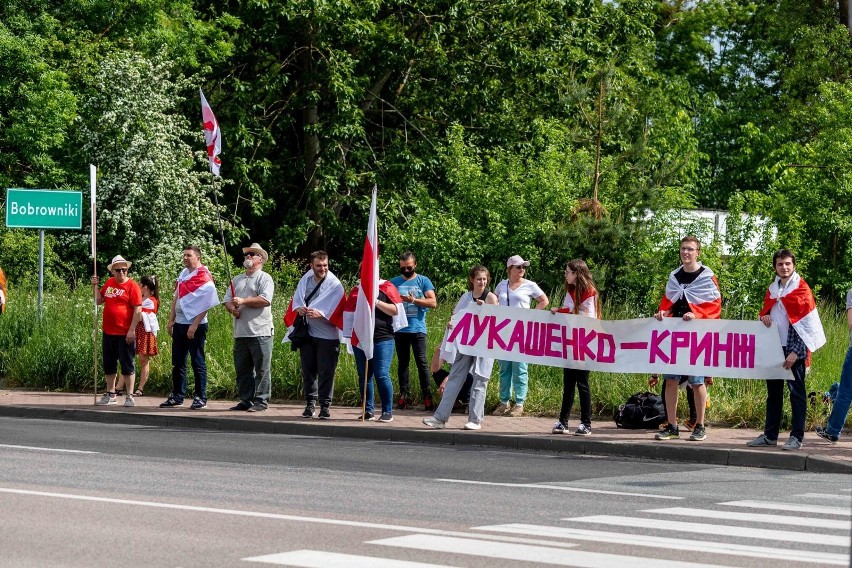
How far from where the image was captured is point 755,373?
550 inches

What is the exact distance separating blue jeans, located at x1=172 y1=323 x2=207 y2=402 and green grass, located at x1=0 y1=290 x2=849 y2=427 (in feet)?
4.39

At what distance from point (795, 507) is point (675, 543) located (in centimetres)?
223

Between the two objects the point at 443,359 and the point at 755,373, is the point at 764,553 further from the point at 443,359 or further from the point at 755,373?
the point at 443,359

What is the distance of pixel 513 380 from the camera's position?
16.4 m

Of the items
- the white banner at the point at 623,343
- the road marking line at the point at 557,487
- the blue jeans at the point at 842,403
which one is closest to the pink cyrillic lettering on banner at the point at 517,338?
the white banner at the point at 623,343

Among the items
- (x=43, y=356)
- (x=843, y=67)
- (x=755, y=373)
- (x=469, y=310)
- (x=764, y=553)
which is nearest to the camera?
(x=764, y=553)

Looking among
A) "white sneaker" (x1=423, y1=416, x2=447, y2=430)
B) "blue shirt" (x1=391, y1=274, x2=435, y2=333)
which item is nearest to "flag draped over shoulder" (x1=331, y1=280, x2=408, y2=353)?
"blue shirt" (x1=391, y1=274, x2=435, y2=333)

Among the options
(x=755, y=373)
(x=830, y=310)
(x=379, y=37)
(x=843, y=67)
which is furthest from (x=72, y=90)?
(x=843, y=67)

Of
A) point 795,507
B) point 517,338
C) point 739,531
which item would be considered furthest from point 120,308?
point 739,531

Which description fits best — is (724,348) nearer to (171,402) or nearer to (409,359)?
(409,359)

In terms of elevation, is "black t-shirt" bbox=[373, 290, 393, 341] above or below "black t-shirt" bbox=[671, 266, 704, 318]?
below

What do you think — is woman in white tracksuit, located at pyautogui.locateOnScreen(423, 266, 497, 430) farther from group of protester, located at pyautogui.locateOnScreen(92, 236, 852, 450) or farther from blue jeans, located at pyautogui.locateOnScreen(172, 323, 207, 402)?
blue jeans, located at pyautogui.locateOnScreen(172, 323, 207, 402)

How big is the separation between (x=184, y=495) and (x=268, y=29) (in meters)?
24.3

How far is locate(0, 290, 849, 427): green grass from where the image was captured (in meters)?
16.0
